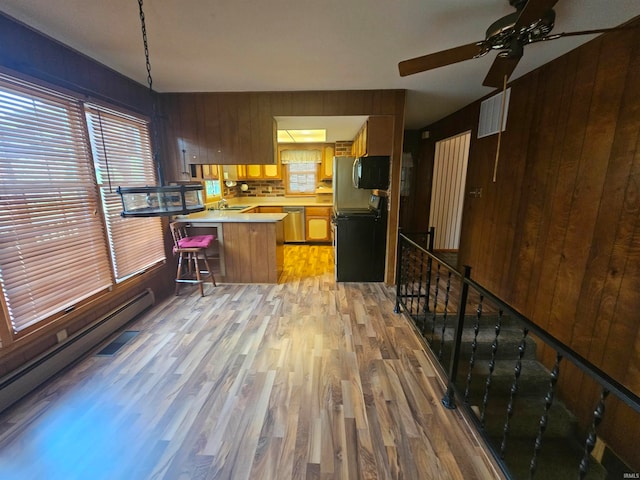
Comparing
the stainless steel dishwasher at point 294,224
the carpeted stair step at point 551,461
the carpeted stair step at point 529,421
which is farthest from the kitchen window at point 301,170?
the carpeted stair step at point 551,461

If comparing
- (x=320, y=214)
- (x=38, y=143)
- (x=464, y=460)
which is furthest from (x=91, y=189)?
(x=320, y=214)

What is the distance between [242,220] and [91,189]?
1587 mm

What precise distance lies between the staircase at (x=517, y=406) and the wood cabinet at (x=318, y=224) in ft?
11.3

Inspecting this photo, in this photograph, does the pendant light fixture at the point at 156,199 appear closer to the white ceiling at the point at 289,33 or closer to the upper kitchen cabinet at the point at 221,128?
the white ceiling at the point at 289,33

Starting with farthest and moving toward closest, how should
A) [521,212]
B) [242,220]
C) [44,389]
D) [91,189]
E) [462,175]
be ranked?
[462,175], [242,220], [521,212], [91,189], [44,389]

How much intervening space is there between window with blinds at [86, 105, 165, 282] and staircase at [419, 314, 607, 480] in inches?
120

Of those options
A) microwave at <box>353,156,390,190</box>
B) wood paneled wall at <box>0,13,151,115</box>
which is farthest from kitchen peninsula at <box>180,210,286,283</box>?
wood paneled wall at <box>0,13,151,115</box>

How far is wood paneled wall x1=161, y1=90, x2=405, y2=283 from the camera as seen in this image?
3.27 meters

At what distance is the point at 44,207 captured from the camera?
77.2 inches

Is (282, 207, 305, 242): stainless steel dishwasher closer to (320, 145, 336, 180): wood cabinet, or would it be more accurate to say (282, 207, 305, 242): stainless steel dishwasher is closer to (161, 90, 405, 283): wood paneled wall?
(320, 145, 336, 180): wood cabinet

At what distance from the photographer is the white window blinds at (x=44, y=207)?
1758 mm

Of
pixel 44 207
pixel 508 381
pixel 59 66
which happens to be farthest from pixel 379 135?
pixel 44 207

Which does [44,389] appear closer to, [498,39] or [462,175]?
[498,39]

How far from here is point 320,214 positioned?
5.72 metres
